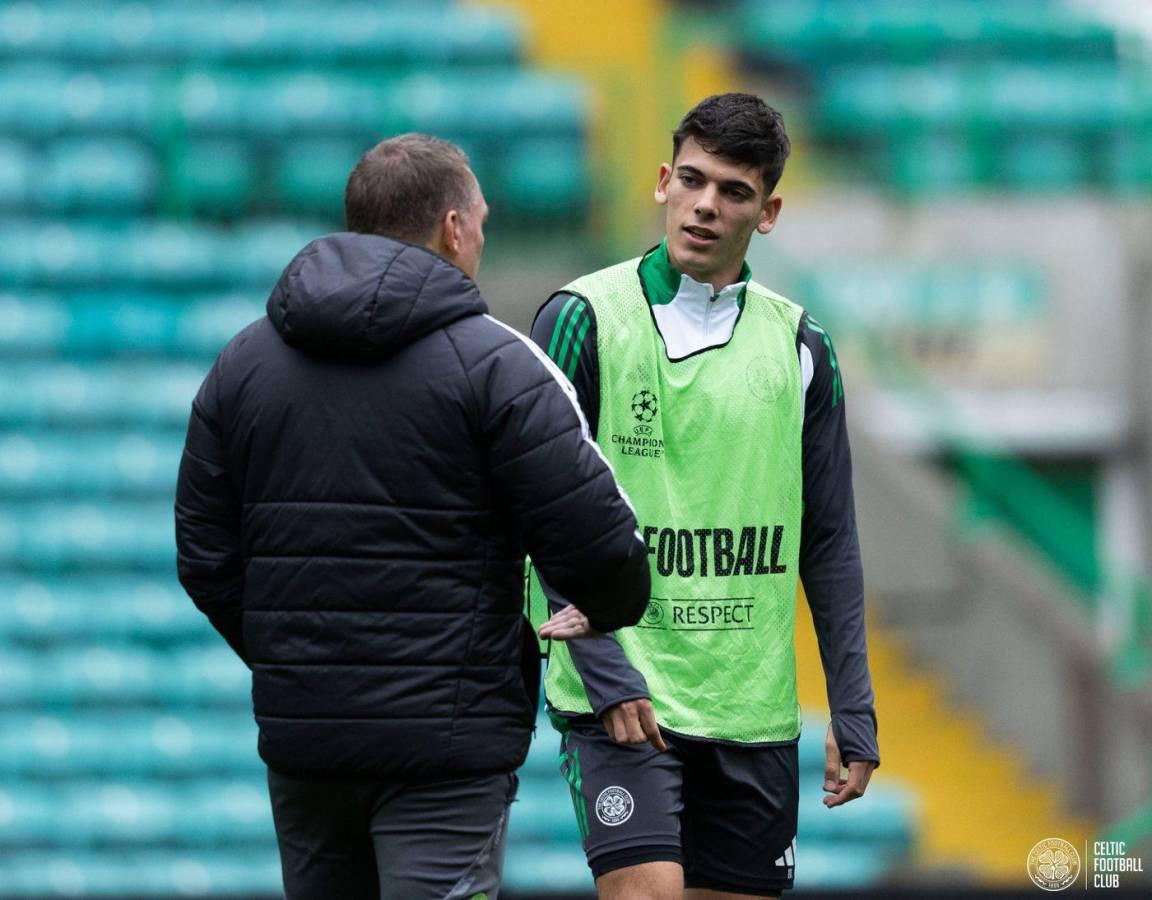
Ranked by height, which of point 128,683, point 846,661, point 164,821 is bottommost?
point 164,821

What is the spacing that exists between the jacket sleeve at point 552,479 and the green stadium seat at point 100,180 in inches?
262

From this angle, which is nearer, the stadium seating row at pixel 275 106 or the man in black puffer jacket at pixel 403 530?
the man in black puffer jacket at pixel 403 530

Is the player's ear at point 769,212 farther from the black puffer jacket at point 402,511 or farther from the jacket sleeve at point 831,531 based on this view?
the black puffer jacket at point 402,511

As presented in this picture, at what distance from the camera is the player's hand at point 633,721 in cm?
281

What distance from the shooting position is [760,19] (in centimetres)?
1109

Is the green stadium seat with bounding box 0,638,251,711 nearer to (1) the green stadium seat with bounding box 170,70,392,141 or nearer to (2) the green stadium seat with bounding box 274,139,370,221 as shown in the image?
(2) the green stadium seat with bounding box 274,139,370,221

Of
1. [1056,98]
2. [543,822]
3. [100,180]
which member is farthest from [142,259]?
[1056,98]

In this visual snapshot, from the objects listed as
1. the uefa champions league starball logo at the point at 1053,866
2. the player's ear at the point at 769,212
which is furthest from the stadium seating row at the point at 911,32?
the player's ear at the point at 769,212

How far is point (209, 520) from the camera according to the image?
2717 mm

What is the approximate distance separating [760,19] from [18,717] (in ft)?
21.0

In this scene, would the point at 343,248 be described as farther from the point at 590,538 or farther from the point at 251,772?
the point at 251,772

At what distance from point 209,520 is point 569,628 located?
0.57 m

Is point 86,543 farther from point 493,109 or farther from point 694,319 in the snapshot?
point 694,319

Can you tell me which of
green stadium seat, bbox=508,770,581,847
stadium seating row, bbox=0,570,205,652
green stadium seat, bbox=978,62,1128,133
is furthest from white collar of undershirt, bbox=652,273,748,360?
green stadium seat, bbox=978,62,1128,133
